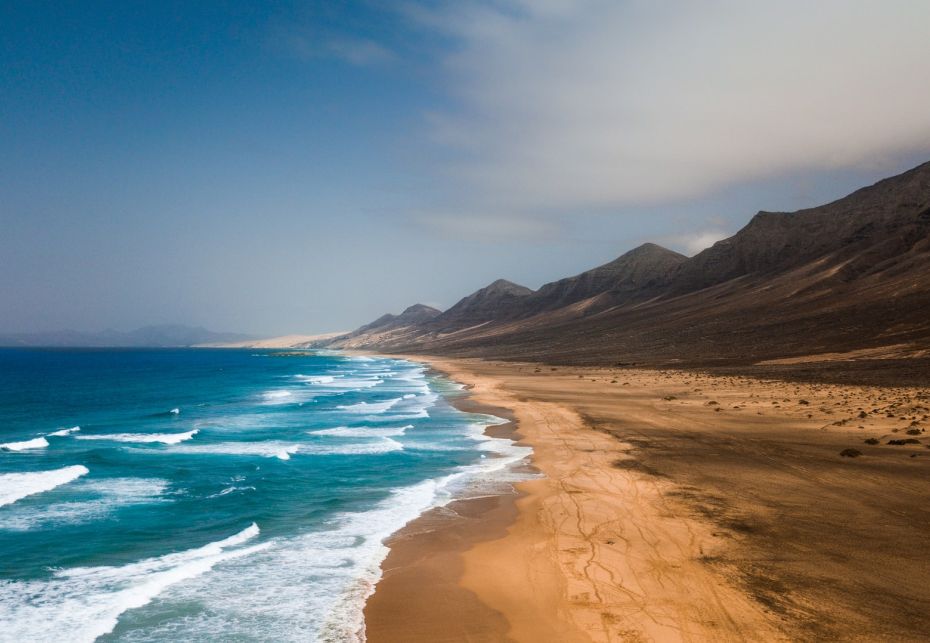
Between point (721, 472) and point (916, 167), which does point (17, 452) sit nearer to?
point (721, 472)

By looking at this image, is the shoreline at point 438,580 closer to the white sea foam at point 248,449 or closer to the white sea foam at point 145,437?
the white sea foam at point 248,449

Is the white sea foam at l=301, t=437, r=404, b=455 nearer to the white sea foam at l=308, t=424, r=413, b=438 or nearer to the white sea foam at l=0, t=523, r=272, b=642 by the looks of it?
the white sea foam at l=308, t=424, r=413, b=438

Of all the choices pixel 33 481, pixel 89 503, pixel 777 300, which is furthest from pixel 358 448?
pixel 777 300

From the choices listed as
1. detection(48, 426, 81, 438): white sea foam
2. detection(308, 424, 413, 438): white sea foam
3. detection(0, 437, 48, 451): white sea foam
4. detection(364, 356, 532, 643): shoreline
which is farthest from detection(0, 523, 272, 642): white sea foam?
detection(48, 426, 81, 438): white sea foam

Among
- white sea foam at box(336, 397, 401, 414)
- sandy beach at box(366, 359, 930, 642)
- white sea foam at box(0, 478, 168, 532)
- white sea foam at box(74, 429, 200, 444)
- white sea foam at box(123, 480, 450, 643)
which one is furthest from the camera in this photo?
white sea foam at box(336, 397, 401, 414)

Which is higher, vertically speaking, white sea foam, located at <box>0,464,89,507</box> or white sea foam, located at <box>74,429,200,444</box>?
white sea foam, located at <box>0,464,89,507</box>

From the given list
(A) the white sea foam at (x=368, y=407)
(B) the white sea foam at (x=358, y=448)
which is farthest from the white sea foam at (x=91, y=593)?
(A) the white sea foam at (x=368, y=407)

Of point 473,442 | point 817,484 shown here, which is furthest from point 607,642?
point 473,442

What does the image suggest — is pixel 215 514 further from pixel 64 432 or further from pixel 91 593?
pixel 64 432
